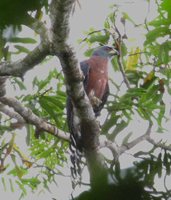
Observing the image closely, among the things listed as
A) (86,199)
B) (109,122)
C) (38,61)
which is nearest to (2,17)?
(86,199)

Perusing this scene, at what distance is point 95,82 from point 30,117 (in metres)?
1.29

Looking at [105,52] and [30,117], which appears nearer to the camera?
[30,117]

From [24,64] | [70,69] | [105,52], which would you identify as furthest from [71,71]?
[105,52]

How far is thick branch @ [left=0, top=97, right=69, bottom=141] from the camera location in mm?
3145

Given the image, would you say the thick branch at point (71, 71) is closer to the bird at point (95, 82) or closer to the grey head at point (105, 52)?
the bird at point (95, 82)

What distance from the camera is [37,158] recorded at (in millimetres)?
4121

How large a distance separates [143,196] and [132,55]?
149 inches

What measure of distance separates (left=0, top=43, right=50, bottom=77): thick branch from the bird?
3.45ft

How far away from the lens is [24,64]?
8.31 ft

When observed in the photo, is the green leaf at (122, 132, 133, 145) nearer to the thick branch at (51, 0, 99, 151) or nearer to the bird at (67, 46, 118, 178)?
the bird at (67, 46, 118, 178)

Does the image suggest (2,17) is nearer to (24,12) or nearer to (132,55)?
(24,12)

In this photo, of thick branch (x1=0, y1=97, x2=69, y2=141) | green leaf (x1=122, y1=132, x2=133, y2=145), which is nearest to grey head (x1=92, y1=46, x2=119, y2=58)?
green leaf (x1=122, y1=132, x2=133, y2=145)

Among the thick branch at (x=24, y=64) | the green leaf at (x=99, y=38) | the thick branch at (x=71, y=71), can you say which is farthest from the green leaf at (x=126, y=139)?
the thick branch at (x=24, y=64)

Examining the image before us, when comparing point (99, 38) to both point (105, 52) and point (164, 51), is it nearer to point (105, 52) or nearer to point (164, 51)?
point (164, 51)
